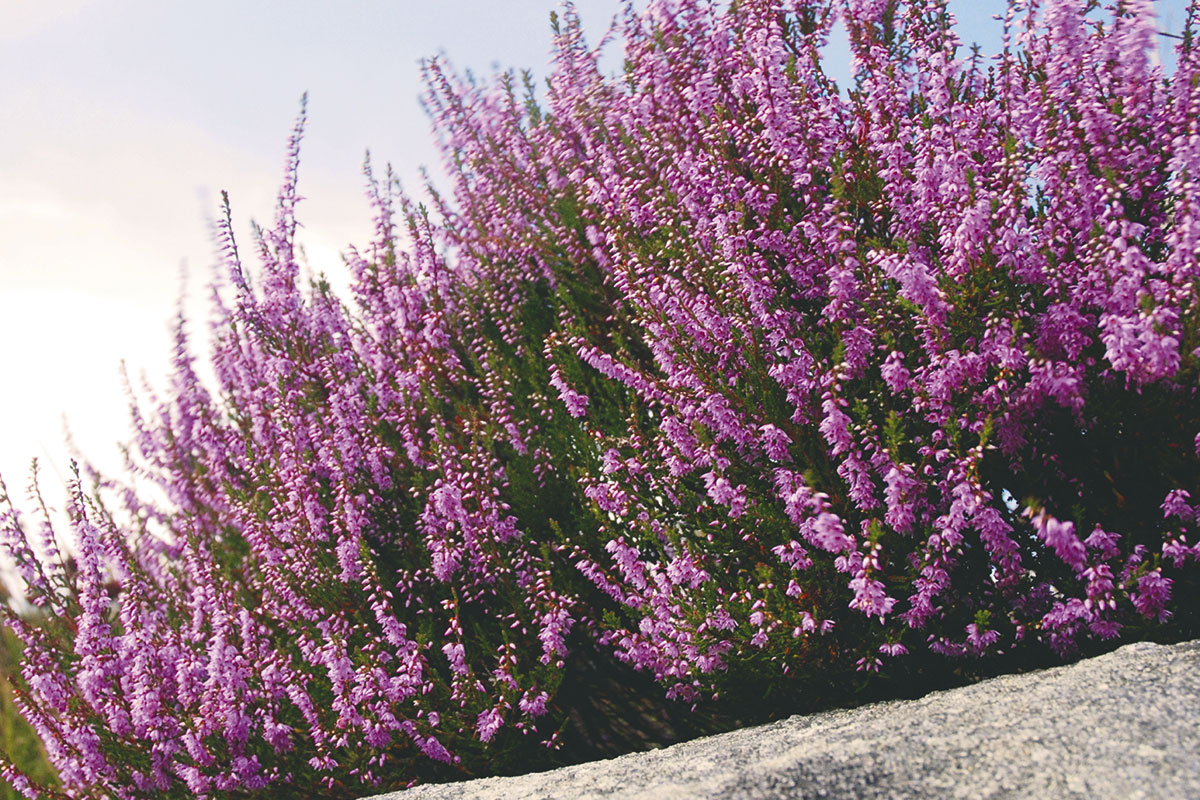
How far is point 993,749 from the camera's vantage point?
7.17 ft

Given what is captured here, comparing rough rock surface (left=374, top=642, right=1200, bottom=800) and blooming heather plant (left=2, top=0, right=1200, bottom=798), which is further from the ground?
blooming heather plant (left=2, top=0, right=1200, bottom=798)

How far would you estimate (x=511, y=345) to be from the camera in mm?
5555

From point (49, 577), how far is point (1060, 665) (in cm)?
529

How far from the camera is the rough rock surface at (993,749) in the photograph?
78.7 inches

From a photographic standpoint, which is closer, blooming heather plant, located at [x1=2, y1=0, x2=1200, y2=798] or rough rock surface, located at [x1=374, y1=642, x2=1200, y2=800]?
rough rock surface, located at [x1=374, y1=642, x2=1200, y2=800]

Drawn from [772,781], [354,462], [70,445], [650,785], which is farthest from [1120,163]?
[70,445]

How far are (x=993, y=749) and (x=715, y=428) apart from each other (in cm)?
164

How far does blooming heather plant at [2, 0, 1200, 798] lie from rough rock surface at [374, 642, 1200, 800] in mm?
292

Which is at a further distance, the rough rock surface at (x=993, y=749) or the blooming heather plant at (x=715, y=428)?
the blooming heather plant at (x=715, y=428)

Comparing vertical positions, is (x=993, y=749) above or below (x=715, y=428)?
below

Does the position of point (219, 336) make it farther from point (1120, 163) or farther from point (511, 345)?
point (1120, 163)

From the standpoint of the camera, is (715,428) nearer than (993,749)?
No

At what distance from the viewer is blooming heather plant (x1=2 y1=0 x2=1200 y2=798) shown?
2.84m

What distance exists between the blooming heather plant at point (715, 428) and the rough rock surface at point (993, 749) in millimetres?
292
